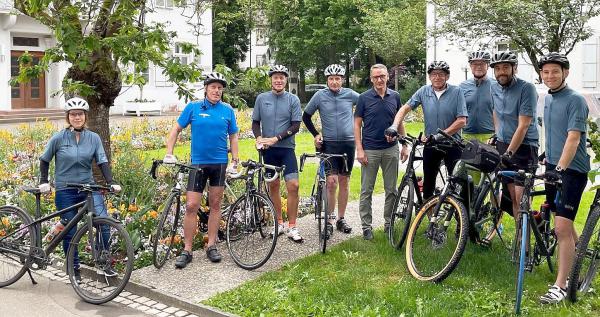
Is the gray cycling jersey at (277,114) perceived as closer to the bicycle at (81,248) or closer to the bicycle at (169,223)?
the bicycle at (169,223)

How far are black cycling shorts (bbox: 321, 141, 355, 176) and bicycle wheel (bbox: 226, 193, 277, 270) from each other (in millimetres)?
1041

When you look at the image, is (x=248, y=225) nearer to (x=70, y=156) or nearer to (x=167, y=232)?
(x=167, y=232)

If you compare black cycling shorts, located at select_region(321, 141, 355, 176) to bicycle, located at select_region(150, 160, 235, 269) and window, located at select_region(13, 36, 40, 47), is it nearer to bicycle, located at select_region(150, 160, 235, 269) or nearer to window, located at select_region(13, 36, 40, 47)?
bicycle, located at select_region(150, 160, 235, 269)

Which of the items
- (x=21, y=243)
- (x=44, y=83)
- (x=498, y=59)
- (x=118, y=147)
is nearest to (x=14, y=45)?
(x=44, y=83)

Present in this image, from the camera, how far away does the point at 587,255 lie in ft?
18.3

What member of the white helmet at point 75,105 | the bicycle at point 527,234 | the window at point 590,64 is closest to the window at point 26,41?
the window at point 590,64

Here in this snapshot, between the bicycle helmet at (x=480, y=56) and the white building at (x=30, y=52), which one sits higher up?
the white building at (x=30, y=52)

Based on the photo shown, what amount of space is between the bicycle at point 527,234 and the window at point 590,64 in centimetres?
1948

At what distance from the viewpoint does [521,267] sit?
525cm

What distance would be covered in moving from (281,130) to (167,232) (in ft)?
5.57

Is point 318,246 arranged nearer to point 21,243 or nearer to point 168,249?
point 168,249

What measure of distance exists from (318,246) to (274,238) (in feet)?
3.02

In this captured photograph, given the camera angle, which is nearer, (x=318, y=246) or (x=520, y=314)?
(x=520, y=314)

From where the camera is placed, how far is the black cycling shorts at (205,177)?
6805mm
